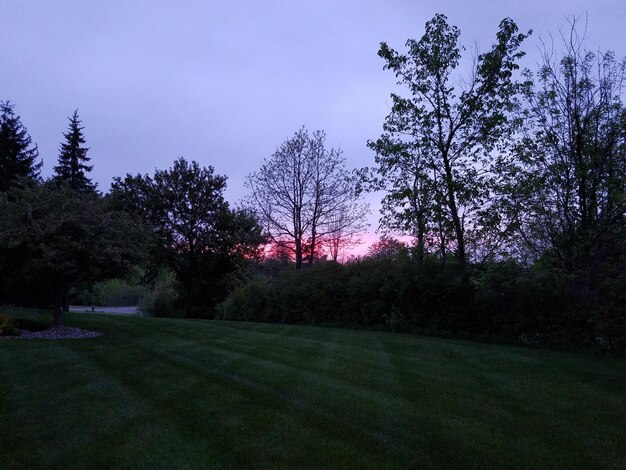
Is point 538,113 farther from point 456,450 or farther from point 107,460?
point 107,460

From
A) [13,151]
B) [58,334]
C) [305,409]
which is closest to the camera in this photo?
[305,409]

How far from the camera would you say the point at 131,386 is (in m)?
6.25

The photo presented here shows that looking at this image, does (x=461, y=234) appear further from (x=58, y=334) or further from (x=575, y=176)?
(x=58, y=334)

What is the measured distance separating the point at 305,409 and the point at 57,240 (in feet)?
29.1

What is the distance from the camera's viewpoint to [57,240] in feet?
36.7

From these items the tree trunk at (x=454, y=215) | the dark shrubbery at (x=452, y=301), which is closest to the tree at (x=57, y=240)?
the dark shrubbery at (x=452, y=301)

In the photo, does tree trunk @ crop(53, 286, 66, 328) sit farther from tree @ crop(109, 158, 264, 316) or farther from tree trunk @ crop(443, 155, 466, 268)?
tree @ crop(109, 158, 264, 316)

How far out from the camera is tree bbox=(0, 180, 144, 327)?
11.0 meters

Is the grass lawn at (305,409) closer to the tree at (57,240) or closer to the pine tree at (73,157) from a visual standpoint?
the tree at (57,240)

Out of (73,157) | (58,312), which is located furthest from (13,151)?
(58,312)

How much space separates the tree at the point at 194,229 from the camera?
2780 centimetres

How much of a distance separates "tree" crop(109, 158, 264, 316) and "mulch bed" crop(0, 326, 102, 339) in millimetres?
15233

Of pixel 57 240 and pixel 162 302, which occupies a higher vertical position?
pixel 57 240

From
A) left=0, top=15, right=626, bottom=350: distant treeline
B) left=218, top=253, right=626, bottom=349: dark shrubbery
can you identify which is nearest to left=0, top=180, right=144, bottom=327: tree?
left=0, top=15, right=626, bottom=350: distant treeline
